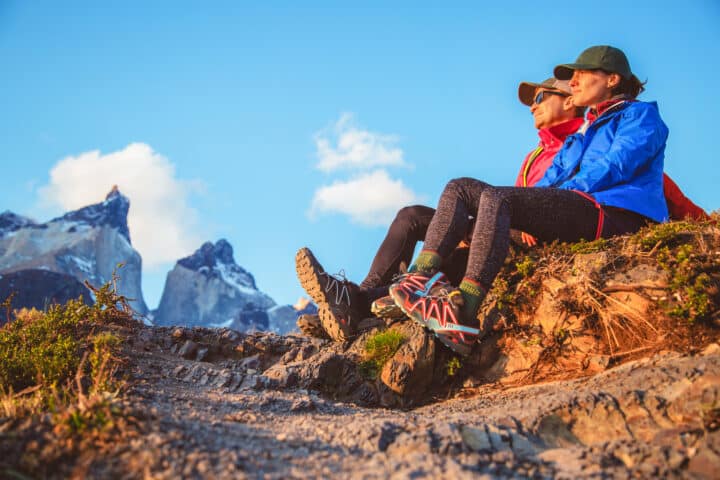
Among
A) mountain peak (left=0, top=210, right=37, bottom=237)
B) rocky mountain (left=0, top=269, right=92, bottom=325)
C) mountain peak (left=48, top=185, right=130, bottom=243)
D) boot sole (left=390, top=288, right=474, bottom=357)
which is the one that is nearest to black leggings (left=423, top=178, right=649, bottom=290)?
boot sole (left=390, top=288, right=474, bottom=357)

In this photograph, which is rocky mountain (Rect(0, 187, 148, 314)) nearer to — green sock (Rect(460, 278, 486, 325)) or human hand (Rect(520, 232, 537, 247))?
human hand (Rect(520, 232, 537, 247))

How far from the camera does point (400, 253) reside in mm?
5301

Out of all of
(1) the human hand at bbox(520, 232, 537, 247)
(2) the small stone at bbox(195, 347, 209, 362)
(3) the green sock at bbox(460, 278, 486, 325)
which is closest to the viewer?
(3) the green sock at bbox(460, 278, 486, 325)

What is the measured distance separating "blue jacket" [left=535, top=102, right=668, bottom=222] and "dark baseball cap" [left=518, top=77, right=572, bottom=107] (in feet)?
3.14

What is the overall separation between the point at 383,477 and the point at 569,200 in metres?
3.06

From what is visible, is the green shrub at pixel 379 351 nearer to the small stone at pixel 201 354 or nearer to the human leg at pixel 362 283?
the human leg at pixel 362 283

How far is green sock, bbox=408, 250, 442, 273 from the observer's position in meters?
4.34

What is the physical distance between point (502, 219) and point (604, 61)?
2032 mm

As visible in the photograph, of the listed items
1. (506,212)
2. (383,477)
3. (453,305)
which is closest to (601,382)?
(453,305)

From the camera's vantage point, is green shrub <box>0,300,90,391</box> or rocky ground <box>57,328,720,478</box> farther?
green shrub <box>0,300,90,391</box>

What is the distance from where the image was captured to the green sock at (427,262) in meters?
4.34

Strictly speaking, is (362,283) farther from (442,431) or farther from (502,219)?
(442,431)

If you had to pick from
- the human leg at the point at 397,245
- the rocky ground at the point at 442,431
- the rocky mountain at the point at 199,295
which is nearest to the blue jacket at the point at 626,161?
the human leg at the point at 397,245

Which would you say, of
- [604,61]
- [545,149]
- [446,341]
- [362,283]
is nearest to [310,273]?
[362,283]
